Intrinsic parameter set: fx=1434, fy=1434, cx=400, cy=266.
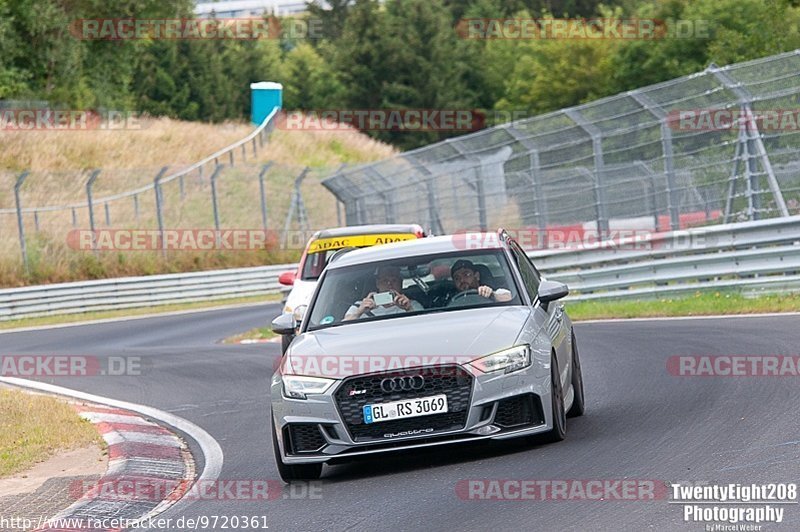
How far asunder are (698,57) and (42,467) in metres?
66.9

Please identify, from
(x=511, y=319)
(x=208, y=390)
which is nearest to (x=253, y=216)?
(x=208, y=390)

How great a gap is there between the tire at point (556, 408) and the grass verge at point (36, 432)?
3845mm

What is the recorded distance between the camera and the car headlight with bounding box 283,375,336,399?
28.3ft

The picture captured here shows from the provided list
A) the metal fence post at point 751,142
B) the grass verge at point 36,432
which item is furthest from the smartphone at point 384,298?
the metal fence post at point 751,142

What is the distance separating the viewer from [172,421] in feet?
42.2

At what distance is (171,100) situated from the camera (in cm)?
8338

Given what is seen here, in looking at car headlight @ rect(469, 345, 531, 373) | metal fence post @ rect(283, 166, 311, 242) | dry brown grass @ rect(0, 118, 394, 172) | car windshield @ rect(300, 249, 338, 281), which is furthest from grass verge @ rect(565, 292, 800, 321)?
dry brown grass @ rect(0, 118, 394, 172)

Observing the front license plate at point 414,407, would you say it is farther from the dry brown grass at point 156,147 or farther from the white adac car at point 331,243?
the dry brown grass at point 156,147

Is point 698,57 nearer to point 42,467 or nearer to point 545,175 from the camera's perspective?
point 545,175

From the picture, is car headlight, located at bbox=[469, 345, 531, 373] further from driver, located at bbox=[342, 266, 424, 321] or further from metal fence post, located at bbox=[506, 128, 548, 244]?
metal fence post, located at bbox=[506, 128, 548, 244]

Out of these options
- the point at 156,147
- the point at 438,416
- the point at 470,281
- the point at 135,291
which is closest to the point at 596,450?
the point at 438,416

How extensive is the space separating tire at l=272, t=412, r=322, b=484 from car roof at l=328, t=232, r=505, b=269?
166 centimetres

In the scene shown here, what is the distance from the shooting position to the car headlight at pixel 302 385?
8625 mm

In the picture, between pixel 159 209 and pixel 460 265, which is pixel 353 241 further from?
pixel 159 209
